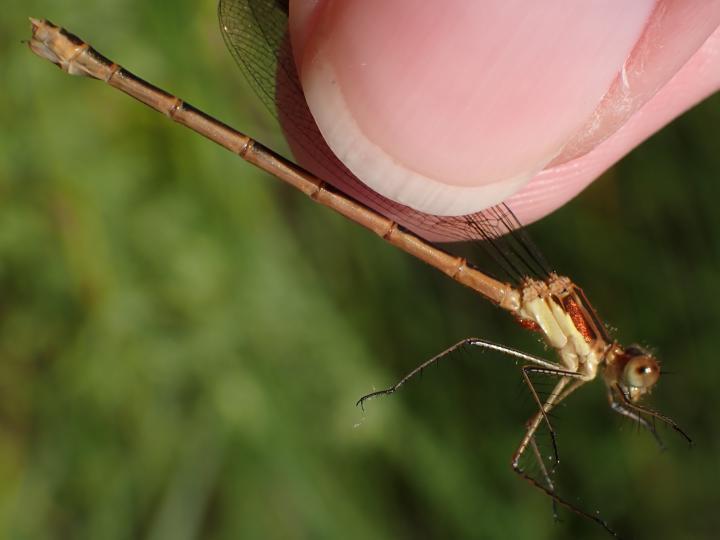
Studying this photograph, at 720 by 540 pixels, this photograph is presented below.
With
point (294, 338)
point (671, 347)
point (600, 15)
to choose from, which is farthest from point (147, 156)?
point (671, 347)

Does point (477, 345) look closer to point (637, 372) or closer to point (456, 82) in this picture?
point (637, 372)


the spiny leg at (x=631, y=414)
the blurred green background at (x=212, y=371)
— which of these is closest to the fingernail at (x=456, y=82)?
the spiny leg at (x=631, y=414)

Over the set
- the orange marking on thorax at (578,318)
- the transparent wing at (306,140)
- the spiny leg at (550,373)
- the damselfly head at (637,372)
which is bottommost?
the spiny leg at (550,373)

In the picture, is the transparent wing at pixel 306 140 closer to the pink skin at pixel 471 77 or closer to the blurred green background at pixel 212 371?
the pink skin at pixel 471 77

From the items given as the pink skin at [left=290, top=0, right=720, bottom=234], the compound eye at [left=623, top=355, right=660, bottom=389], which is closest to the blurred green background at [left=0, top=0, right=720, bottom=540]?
the compound eye at [left=623, top=355, right=660, bottom=389]

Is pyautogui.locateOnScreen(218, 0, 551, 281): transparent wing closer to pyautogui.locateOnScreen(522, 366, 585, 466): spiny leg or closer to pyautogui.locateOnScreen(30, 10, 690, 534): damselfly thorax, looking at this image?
pyautogui.locateOnScreen(30, 10, 690, 534): damselfly thorax

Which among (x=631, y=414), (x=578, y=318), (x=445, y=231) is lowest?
(x=631, y=414)

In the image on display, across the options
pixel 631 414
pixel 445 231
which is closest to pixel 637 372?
pixel 631 414
